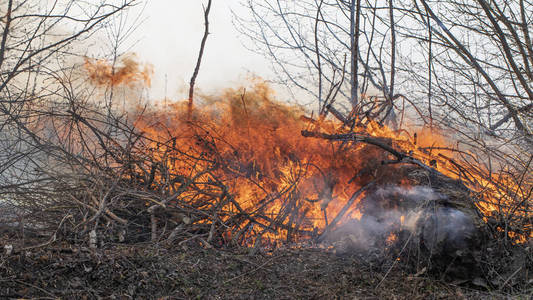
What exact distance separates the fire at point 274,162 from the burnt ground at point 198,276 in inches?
25.1

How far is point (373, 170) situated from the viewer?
4395 millimetres

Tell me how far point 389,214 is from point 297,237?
1.02 m

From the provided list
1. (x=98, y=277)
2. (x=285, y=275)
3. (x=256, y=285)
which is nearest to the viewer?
(x=98, y=277)

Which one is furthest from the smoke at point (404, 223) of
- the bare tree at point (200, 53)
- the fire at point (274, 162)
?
the bare tree at point (200, 53)

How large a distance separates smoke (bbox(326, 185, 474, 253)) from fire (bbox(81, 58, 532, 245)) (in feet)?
0.57

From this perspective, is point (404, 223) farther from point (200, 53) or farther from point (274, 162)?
point (200, 53)

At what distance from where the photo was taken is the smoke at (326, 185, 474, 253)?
128 inches

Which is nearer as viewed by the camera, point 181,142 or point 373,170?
point 373,170

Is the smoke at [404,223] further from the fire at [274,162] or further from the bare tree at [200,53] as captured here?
the bare tree at [200,53]

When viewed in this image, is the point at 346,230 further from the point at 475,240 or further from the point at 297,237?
the point at 475,240

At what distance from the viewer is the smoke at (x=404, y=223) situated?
3247mm

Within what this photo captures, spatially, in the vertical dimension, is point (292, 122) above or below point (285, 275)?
above

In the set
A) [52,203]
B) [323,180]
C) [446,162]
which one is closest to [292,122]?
[323,180]

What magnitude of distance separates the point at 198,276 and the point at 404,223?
6.03ft
